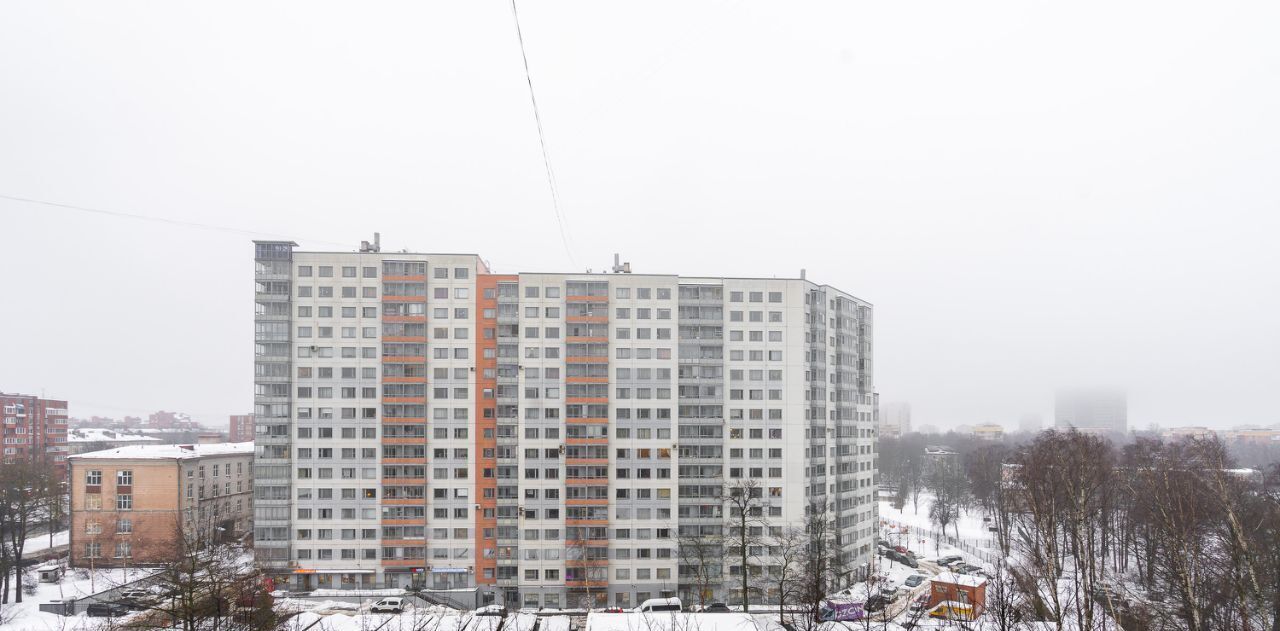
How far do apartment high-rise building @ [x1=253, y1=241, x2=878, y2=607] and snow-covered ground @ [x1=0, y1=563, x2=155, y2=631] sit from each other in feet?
41.8

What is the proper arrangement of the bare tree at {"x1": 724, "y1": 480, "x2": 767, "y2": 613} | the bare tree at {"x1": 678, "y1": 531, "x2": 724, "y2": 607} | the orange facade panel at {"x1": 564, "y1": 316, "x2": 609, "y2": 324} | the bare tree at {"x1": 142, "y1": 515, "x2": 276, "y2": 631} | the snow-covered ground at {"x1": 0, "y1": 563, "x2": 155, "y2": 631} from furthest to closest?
the orange facade panel at {"x1": 564, "y1": 316, "x2": 609, "y2": 324} < the bare tree at {"x1": 724, "y1": 480, "x2": 767, "y2": 613} < the bare tree at {"x1": 678, "y1": 531, "x2": 724, "y2": 607} < the snow-covered ground at {"x1": 0, "y1": 563, "x2": 155, "y2": 631} < the bare tree at {"x1": 142, "y1": 515, "x2": 276, "y2": 631}

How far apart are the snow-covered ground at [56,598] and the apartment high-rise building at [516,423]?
12.7m

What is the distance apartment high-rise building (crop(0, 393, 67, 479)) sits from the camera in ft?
322

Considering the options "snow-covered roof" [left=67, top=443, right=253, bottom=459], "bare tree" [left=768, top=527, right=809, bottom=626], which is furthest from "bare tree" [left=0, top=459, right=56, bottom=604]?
"bare tree" [left=768, top=527, right=809, bottom=626]

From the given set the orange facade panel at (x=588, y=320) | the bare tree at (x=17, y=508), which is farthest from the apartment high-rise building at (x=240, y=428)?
the orange facade panel at (x=588, y=320)

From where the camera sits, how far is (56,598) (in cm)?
4784

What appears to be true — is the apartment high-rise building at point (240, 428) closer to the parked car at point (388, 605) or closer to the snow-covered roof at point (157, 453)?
the snow-covered roof at point (157, 453)

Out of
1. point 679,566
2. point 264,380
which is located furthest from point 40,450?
point 679,566

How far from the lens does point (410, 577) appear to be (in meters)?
52.7

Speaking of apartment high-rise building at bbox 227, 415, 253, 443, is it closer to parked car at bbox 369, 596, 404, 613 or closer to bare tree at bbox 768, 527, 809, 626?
parked car at bbox 369, 596, 404, 613

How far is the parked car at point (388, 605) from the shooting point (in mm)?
44556

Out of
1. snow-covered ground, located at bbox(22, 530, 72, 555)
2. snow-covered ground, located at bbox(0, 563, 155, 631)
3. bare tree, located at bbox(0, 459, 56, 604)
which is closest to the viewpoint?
snow-covered ground, located at bbox(0, 563, 155, 631)

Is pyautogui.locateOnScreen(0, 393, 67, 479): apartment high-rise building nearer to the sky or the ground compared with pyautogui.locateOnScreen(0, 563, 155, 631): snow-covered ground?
nearer to the sky

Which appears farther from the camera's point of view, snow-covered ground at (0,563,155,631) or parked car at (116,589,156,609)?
snow-covered ground at (0,563,155,631)
